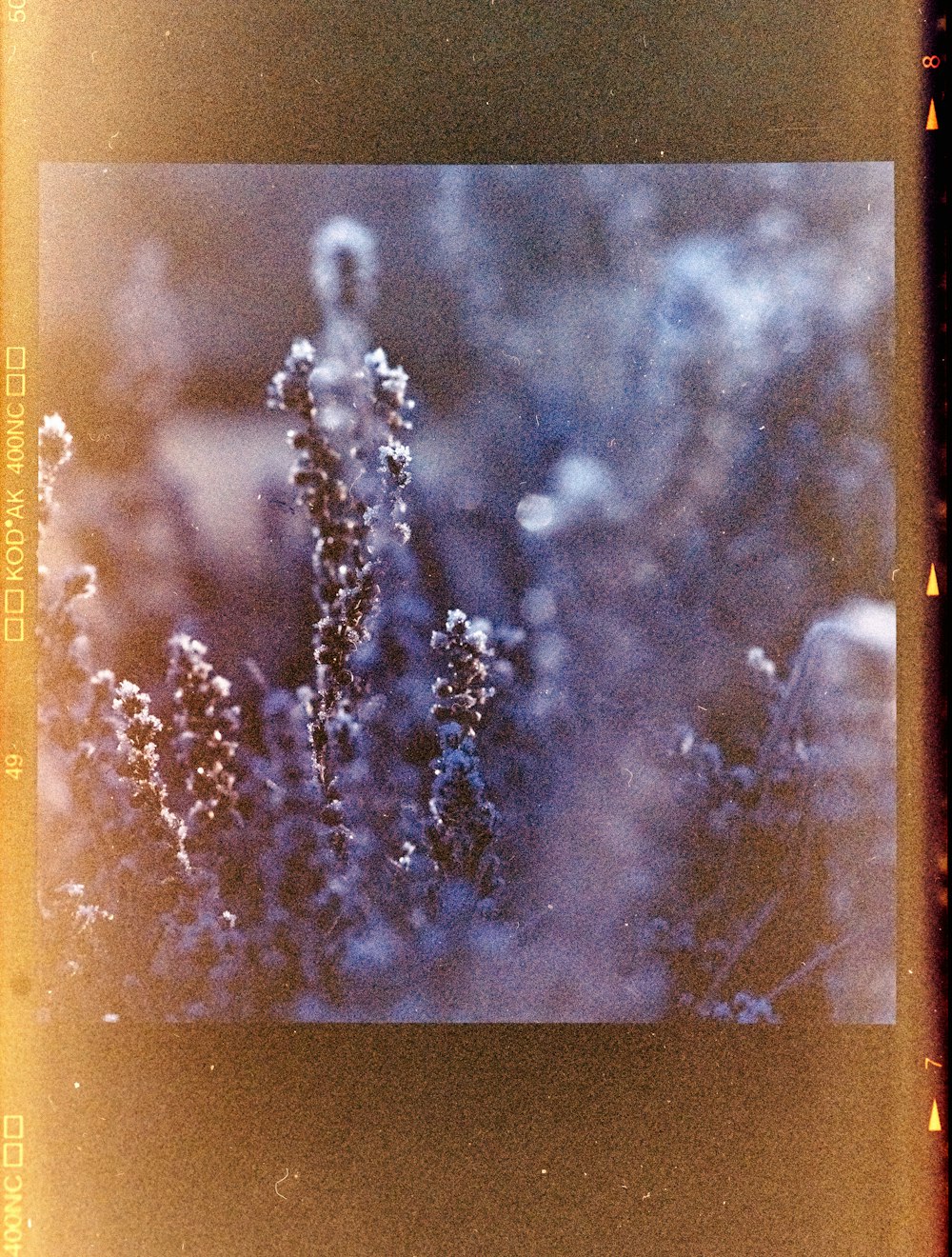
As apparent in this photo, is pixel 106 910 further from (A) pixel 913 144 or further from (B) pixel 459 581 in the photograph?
(A) pixel 913 144

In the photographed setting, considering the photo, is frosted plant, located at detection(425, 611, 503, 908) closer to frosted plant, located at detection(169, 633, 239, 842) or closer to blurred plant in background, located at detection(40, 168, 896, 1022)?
blurred plant in background, located at detection(40, 168, 896, 1022)

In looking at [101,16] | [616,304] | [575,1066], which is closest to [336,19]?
[101,16]

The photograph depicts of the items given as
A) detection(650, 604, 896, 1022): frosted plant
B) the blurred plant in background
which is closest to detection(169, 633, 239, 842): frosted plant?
the blurred plant in background

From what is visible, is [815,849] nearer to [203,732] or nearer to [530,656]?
[530,656]

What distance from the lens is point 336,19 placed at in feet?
2.83

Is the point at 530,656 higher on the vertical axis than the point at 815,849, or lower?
higher

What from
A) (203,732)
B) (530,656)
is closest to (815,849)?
(530,656)

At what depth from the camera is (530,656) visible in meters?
0.87

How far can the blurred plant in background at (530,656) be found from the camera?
0.86m

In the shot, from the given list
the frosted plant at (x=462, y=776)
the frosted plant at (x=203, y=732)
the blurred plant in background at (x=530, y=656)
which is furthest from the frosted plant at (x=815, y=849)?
the frosted plant at (x=203, y=732)

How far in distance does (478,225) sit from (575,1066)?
Answer: 91 centimetres

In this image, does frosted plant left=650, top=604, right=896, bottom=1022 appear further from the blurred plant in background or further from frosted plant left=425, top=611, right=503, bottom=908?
frosted plant left=425, top=611, right=503, bottom=908

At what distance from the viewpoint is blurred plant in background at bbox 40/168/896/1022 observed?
0.86 metres

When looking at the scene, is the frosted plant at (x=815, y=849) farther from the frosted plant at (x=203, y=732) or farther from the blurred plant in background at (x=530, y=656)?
the frosted plant at (x=203, y=732)
